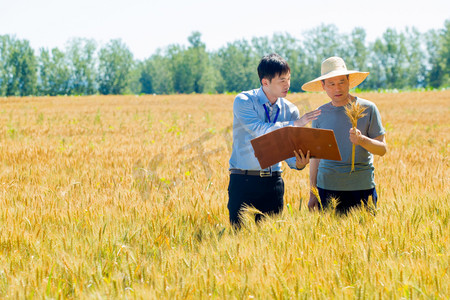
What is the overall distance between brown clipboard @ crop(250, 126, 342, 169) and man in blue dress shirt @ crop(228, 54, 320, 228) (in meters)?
0.21

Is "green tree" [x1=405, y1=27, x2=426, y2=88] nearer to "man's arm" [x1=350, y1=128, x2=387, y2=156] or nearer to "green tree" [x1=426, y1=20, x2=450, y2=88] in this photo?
"green tree" [x1=426, y1=20, x2=450, y2=88]

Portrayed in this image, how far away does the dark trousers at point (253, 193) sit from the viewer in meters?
3.47

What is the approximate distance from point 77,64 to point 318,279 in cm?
8845

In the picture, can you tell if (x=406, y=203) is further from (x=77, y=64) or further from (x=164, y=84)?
(x=164, y=84)

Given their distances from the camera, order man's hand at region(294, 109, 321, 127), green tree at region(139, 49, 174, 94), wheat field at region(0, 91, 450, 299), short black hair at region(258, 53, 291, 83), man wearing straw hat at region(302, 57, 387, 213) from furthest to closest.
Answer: green tree at region(139, 49, 174, 94) < man wearing straw hat at region(302, 57, 387, 213) < short black hair at region(258, 53, 291, 83) < man's hand at region(294, 109, 321, 127) < wheat field at region(0, 91, 450, 299)

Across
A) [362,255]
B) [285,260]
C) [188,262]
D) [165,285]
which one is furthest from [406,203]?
[165,285]

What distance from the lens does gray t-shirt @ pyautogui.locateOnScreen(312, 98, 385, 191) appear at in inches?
128

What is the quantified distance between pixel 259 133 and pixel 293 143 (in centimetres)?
36

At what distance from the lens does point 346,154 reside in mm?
3314

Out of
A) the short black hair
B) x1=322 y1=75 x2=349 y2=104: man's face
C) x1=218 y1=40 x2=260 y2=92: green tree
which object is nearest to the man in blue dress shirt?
the short black hair

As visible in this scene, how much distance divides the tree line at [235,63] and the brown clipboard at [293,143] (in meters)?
79.2

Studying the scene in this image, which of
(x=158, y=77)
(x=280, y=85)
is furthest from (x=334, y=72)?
(x=158, y=77)

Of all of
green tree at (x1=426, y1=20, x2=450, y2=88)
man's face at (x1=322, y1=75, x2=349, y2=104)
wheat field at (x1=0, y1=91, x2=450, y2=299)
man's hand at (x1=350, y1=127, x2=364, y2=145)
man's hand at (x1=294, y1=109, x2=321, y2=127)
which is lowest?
wheat field at (x1=0, y1=91, x2=450, y2=299)

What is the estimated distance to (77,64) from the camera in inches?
3307
